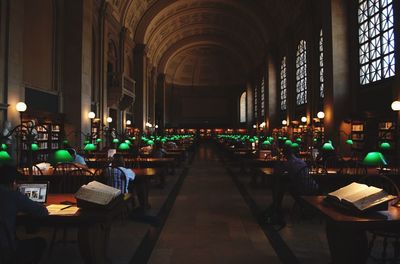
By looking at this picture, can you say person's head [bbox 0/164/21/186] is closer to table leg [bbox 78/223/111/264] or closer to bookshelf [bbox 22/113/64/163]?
table leg [bbox 78/223/111/264]

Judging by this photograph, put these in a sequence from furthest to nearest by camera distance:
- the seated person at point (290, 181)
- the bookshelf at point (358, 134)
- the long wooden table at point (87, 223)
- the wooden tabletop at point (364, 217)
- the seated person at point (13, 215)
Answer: the bookshelf at point (358, 134) < the seated person at point (290, 181) < the long wooden table at point (87, 223) < the wooden tabletop at point (364, 217) < the seated person at point (13, 215)

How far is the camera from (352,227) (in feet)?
10.3

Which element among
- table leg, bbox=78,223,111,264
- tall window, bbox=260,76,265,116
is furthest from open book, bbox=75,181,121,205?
tall window, bbox=260,76,265,116

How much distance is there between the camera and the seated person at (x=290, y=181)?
604 cm

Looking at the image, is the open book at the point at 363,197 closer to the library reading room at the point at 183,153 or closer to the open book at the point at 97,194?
the library reading room at the point at 183,153

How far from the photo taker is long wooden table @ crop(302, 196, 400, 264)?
3.18 meters

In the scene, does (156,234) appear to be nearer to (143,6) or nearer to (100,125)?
(100,125)

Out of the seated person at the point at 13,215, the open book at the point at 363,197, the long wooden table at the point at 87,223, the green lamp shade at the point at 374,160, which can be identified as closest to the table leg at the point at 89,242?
the long wooden table at the point at 87,223

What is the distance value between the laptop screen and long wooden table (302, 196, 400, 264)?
297 centimetres

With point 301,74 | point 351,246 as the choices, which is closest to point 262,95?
point 301,74

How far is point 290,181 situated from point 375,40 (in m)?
9.64

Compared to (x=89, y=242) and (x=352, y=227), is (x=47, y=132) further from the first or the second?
(x=352, y=227)

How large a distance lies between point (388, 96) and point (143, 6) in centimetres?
2204

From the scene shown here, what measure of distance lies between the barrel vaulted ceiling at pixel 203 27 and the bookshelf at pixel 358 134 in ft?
29.1
